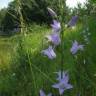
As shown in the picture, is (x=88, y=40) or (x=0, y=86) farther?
(x=0, y=86)

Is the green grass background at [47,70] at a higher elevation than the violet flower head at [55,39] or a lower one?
lower

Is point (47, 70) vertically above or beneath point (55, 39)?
beneath

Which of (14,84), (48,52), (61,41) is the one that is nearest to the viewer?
(61,41)

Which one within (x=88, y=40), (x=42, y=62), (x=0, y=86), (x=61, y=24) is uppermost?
(x=61, y=24)

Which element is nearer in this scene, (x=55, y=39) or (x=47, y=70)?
(x=55, y=39)

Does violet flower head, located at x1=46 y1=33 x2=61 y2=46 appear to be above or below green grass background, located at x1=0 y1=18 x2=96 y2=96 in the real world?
above

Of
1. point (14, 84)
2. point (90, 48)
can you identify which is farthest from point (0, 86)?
point (90, 48)

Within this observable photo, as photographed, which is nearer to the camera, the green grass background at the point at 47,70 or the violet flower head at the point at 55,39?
the violet flower head at the point at 55,39

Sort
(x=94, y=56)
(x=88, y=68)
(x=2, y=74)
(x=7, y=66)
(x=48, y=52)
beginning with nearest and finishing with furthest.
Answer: (x=48, y=52)
(x=88, y=68)
(x=94, y=56)
(x=2, y=74)
(x=7, y=66)

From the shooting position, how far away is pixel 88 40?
13.1 ft

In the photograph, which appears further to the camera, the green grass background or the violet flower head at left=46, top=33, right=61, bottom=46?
the green grass background

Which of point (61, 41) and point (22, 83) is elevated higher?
point (61, 41)

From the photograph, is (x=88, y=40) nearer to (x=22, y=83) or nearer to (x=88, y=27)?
(x=88, y=27)

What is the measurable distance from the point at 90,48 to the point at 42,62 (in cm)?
115
